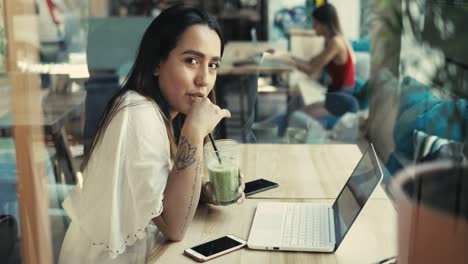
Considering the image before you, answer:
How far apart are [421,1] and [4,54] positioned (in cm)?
116

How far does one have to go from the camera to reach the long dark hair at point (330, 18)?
369 cm

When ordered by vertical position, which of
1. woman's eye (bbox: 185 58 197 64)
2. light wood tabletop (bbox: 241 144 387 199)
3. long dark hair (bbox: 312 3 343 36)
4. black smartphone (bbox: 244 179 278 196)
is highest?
woman's eye (bbox: 185 58 197 64)

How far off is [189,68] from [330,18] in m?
2.50

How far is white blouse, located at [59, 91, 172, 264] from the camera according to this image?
48.4 inches

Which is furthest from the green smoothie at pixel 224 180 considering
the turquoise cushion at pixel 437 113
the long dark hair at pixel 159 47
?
the turquoise cushion at pixel 437 113

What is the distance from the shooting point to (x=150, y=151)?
1247mm

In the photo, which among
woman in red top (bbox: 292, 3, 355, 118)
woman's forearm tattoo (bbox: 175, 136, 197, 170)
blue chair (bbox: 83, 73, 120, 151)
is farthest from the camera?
woman in red top (bbox: 292, 3, 355, 118)

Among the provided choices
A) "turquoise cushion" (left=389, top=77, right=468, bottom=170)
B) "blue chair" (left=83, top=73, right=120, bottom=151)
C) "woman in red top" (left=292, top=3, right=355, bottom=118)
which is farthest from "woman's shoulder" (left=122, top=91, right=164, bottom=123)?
"woman in red top" (left=292, top=3, right=355, bottom=118)

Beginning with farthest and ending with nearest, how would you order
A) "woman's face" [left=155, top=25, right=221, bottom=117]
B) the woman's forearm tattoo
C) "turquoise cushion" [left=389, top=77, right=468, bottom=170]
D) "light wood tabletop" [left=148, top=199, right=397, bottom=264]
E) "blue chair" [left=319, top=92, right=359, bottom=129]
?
"blue chair" [left=319, top=92, right=359, bottom=129] → "woman's face" [left=155, top=25, right=221, bottom=117] → the woman's forearm tattoo → "light wood tabletop" [left=148, top=199, right=397, bottom=264] → "turquoise cushion" [left=389, top=77, right=468, bottom=170]

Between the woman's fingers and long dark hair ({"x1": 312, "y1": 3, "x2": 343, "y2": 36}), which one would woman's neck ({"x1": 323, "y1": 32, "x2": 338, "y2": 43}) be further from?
the woman's fingers

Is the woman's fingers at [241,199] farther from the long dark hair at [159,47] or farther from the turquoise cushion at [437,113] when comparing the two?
the turquoise cushion at [437,113]

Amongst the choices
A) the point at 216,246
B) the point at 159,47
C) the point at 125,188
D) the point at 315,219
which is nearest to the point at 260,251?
the point at 216,246

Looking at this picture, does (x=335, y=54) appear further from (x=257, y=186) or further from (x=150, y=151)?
(x=150, y=151)

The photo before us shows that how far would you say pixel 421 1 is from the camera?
0.66 m
